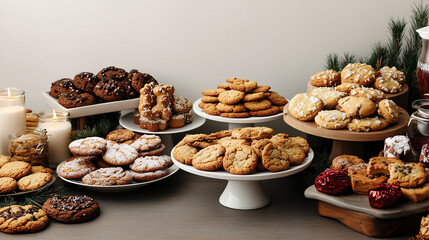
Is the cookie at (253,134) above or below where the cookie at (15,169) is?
above

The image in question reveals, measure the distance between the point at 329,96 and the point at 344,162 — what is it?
0.77 feet

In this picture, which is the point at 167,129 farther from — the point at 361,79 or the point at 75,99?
the point at 361,79

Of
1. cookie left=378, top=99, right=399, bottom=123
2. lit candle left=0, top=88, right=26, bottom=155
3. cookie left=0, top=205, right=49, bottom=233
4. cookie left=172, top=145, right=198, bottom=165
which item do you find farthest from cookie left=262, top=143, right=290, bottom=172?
lit candle left=0, top=88, right=26, bottom=155

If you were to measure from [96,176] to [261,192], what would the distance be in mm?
534

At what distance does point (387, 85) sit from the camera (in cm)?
179

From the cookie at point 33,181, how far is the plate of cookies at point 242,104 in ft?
1.90

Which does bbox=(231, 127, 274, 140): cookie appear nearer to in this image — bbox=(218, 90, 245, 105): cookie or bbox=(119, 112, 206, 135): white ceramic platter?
bbox=(218, 90, 245, 105): cookie

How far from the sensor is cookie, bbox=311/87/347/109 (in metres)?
1.65

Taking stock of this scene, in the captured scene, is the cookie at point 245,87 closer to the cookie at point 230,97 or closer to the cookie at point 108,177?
the cookie at point 230,97

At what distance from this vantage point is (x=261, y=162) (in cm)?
149

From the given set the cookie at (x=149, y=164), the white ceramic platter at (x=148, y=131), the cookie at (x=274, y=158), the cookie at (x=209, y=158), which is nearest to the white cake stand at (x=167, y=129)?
the white ceramic platter at (x=148, y=131)

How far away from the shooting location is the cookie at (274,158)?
1.46m

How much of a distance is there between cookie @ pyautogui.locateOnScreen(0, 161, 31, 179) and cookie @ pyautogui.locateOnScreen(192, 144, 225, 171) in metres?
0.57

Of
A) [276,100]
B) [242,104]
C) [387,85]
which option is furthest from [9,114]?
[387,85]
